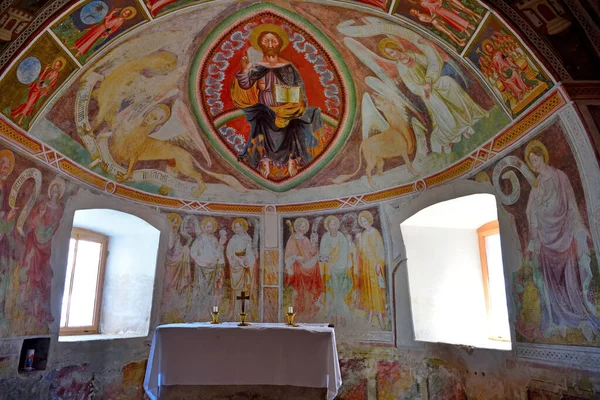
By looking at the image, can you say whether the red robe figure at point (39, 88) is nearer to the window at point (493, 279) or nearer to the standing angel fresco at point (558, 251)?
the standing angel fresco at point (558, 251)

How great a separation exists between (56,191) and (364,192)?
19.4 ft

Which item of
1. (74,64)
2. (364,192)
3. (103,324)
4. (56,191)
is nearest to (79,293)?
(103,324)

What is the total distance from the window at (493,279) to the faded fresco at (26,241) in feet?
26.1

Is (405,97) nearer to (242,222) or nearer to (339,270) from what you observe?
(339,270)

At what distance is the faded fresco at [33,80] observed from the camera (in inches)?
250

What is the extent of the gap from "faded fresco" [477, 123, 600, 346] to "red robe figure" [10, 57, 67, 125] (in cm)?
709

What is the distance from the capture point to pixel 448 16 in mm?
6652

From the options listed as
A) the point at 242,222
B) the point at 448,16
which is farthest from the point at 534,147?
the point at 242,222

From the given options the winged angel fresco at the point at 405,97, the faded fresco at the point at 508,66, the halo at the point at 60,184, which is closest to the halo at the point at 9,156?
the halo at the point at 60,184

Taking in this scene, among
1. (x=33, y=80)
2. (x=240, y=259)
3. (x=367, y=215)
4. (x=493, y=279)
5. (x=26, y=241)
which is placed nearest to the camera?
(x=33, y=80)

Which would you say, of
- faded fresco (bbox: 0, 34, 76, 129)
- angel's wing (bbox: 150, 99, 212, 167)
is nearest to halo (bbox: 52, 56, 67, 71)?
faded fresco (bbox: 0, 34, 76, 129)

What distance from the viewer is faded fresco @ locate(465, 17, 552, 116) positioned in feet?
20.2

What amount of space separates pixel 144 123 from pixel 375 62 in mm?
4741

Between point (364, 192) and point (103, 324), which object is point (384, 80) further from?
point (103, 324)
